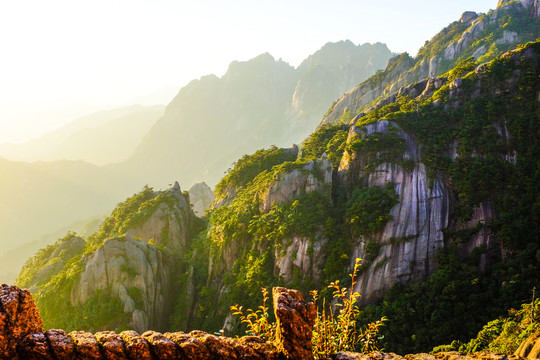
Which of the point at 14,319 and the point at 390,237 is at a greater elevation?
the point at 14,319

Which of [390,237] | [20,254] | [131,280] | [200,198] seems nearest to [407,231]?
[390,237]

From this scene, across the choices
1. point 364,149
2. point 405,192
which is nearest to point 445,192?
point 405,192

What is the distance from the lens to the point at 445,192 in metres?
31.6

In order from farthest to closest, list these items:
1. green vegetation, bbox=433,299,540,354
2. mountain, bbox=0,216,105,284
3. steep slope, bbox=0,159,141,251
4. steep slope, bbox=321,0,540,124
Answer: steep slope, bbox=0,159,141,251 < mountain, bbox=0,216,105,284 < steep slope, bbox=321,0,540,124 < green vegetation, bbox=433,299,540,354

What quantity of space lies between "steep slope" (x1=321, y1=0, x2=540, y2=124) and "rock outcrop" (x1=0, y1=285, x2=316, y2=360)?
6997 centimetres

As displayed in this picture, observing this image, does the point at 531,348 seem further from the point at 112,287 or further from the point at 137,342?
the point at 112,287

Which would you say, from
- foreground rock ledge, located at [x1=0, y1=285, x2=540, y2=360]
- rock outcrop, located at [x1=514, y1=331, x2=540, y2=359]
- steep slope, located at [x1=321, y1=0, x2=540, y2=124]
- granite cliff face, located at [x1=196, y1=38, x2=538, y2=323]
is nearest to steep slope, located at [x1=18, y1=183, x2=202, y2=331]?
granite cliff face, located at [x1=196, y1=38, x2=538, y2=323]

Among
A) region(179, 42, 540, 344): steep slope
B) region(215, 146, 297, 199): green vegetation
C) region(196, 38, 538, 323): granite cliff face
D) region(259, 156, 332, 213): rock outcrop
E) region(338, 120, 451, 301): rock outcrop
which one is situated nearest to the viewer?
region(179, 42, 540, 344): steep slope

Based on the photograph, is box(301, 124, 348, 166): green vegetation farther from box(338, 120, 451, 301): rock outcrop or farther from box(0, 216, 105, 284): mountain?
box(0, 216, 105, 284): mountain

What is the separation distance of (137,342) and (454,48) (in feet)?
293

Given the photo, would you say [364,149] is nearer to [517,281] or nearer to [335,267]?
[335,267]

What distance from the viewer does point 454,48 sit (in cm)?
7438

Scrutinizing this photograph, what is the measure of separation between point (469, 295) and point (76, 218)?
191054 millimetres

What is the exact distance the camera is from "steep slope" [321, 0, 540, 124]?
65125 millimetres
